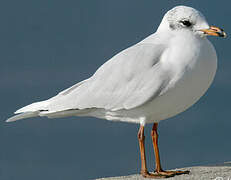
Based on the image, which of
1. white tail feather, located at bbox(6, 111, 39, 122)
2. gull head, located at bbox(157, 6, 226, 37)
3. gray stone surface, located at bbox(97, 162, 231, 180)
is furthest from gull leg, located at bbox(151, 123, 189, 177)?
white tail feather, located at bbox(6, 111, 39, 122)

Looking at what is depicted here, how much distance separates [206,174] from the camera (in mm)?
6535

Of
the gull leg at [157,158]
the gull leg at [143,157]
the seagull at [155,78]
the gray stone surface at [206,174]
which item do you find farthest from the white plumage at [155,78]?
the gray stone surface at [206,174]

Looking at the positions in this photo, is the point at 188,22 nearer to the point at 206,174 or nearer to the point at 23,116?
the point at 206,174

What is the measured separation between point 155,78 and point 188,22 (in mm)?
756

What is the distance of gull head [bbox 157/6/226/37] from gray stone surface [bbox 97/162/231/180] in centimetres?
163

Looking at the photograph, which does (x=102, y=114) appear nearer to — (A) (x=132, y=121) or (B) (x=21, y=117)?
(A) (x=132, y=121)

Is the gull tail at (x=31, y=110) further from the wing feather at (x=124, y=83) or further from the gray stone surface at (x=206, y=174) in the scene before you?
the gray stone surface at (x=206, y=174)

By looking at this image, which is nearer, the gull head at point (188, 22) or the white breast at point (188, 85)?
the white breast at point (188, 85)

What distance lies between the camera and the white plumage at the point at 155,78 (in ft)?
19.3

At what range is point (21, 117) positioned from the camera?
664 cm

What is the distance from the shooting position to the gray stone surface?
6311mm

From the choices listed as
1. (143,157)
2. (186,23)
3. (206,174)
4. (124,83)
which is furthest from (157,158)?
(186,23)

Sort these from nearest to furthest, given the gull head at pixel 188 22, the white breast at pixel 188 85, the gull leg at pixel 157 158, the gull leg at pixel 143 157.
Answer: the white breast at pixel 188 85, the gull head at pixel 188 22, the gull leg at pixel 143 157, the gull leg at pixel 157 158

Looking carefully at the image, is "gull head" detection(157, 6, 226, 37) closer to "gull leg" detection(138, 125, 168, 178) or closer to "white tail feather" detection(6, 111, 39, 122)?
"gull leg" detection(138, 125, 168, 178)
